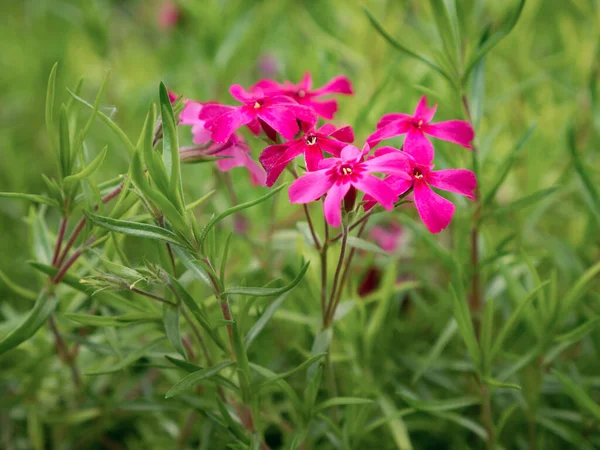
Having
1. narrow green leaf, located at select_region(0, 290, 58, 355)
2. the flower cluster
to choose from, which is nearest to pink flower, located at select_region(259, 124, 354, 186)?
the flower cluster

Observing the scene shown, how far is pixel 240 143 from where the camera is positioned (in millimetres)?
659

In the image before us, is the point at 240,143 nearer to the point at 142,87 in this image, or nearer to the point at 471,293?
the point at 471,293

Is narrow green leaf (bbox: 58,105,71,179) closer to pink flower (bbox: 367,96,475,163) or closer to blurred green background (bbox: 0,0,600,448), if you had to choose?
blurred green background (bbox: 0,0,600,448)

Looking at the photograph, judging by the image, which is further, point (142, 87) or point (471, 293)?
point (142, 87)

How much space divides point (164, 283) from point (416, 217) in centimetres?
76

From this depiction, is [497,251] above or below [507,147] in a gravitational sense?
below

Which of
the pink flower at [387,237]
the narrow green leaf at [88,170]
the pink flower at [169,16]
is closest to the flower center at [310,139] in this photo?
the narrow green leaf at [88,170]

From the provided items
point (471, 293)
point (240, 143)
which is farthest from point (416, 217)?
point (240, 143)

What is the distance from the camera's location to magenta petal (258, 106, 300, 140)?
0.58 metres

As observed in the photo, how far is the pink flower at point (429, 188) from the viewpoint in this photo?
543mm

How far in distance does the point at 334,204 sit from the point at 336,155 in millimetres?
103

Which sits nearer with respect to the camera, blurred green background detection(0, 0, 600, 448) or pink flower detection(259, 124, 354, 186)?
pink flower detection(259, 124, 354, 186)

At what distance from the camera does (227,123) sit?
0.58 metres

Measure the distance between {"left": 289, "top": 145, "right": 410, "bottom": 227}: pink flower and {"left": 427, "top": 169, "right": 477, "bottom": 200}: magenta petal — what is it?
45 millimetres
